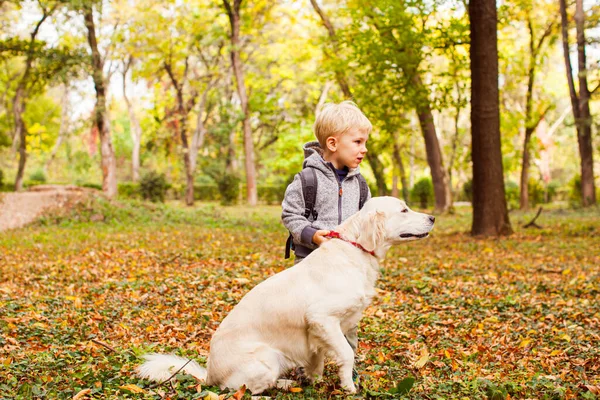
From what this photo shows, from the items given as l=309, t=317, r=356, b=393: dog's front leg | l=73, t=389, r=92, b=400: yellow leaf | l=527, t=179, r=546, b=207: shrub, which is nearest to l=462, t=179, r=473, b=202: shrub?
l=527, t=179, r=546, b=207: shrub

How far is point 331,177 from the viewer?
15.3 ft

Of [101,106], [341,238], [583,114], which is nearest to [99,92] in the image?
[101,106]

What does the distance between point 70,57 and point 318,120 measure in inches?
931

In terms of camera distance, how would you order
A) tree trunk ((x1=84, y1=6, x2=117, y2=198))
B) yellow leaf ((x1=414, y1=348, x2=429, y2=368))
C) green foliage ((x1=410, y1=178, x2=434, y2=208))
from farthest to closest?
green foliage ((x1=410, y1=178, x2=434, y2=208)) < tree trunk ((x1=84, y1=6, x2=117, y2=198)) < yellow leaf ((x1=414, y1=348, x2=429, y2=368))

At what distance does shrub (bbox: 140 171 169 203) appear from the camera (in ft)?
97.5

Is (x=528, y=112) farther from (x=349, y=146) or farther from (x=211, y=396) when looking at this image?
(x=211, y=396)

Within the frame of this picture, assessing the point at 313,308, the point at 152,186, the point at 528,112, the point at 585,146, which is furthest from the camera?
the point at 528,112

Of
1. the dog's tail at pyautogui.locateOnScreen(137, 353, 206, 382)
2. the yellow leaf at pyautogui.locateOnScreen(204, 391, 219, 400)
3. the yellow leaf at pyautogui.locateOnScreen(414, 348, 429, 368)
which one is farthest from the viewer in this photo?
the yellow leaf at pyautogui.locateOnScreen(414, 348, 429, 368)

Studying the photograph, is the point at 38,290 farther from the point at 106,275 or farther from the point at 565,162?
the point at 565,162

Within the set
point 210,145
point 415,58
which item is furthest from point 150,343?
point 210,145

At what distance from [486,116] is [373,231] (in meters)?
11.9

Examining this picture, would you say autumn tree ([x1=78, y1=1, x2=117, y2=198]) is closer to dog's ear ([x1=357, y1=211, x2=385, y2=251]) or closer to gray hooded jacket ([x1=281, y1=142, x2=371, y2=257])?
gray hooded jacket ([x1=281, y1=142, x2=371, y2=257])

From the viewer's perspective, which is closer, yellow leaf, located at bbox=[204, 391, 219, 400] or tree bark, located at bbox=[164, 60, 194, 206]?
yellow leaf, located at bbox=[204, 391, 219, 400]

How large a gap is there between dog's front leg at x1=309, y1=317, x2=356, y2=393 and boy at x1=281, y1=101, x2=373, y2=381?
0.45 metres
